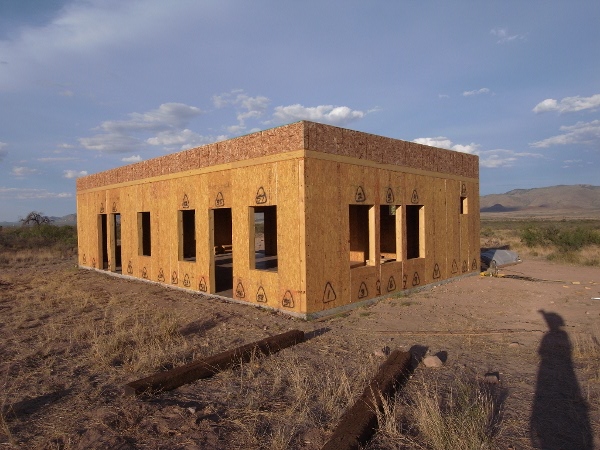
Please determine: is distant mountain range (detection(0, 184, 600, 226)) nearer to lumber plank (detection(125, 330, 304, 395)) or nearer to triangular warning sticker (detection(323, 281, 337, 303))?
triangular warning sticker (detection(323, 281, 337, 303))

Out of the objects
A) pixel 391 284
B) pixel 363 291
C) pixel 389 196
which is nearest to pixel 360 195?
pixel 389 196

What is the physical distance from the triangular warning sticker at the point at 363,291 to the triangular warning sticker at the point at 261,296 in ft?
7.19

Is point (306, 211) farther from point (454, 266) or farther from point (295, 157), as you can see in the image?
point (454, 266)

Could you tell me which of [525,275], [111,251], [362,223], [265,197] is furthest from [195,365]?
[525,275]

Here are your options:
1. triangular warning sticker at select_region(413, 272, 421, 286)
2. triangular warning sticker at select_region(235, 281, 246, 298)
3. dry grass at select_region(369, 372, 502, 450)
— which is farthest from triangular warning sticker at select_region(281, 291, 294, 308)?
triangular warning sticker at select_region(413, 272, 421, 286)

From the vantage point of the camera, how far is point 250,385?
5.21m

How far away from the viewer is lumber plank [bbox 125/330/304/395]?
4.90 meters

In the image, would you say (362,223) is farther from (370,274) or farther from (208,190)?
(208,190)

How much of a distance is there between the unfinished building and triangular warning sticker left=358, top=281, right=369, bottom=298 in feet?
0.08

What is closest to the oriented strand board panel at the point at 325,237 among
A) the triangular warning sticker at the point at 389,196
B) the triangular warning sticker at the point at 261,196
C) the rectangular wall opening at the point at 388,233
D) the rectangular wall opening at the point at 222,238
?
the triangular warning sticker at the point at 261,196

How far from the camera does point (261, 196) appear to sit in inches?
373

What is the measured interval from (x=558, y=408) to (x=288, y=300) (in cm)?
536

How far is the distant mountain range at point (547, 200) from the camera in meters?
144

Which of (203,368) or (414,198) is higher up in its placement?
(414,198)
